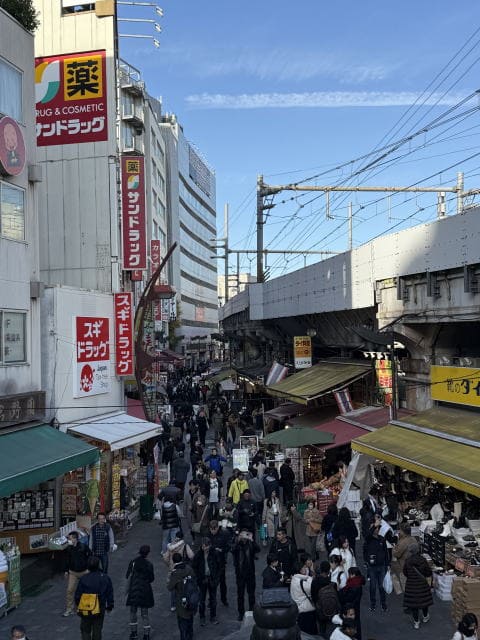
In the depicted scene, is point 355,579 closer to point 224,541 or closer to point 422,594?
point 422,594

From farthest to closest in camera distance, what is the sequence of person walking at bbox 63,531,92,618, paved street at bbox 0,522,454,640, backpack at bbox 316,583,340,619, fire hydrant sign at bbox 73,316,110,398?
fire hydrant sign at bbox 73,316,110,398 < person walking at bbox 63,531,92,618 < paved street at bbox 0,522,454,640 < backpack at bbox 316,583,340,619

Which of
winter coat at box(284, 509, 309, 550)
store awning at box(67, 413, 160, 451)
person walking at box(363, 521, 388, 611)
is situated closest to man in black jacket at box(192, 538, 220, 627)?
winter coat at box(284, 509, 309, 550)

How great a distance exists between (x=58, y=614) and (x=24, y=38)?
12821 millimetres

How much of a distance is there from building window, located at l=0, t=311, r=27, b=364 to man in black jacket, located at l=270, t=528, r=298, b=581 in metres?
7.58

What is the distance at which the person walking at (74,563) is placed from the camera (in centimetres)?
1074

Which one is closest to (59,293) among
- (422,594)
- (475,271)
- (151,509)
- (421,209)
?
(151,509)

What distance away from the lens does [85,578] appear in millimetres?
9164

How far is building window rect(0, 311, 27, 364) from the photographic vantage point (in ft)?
48.2

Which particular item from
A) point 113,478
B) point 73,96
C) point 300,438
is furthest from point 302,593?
point 73,96

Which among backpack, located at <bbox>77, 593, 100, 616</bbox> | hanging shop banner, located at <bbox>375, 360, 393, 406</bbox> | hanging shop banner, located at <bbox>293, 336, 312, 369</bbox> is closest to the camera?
backpack, located at <bbox>77, 593, 100, 616</bbox>

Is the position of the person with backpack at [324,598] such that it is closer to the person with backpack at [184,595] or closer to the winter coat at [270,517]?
the person with backpack at [184,595]

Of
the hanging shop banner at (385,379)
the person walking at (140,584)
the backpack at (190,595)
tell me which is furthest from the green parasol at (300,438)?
the backpack at (190,595)

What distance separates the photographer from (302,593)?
902 cm

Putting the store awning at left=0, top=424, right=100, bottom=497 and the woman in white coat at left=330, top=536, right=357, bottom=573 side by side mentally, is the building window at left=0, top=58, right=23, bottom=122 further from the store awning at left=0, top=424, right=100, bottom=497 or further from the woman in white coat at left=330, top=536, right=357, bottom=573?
the woman in white coat at left=330, top=536, right=357, bottom=573
